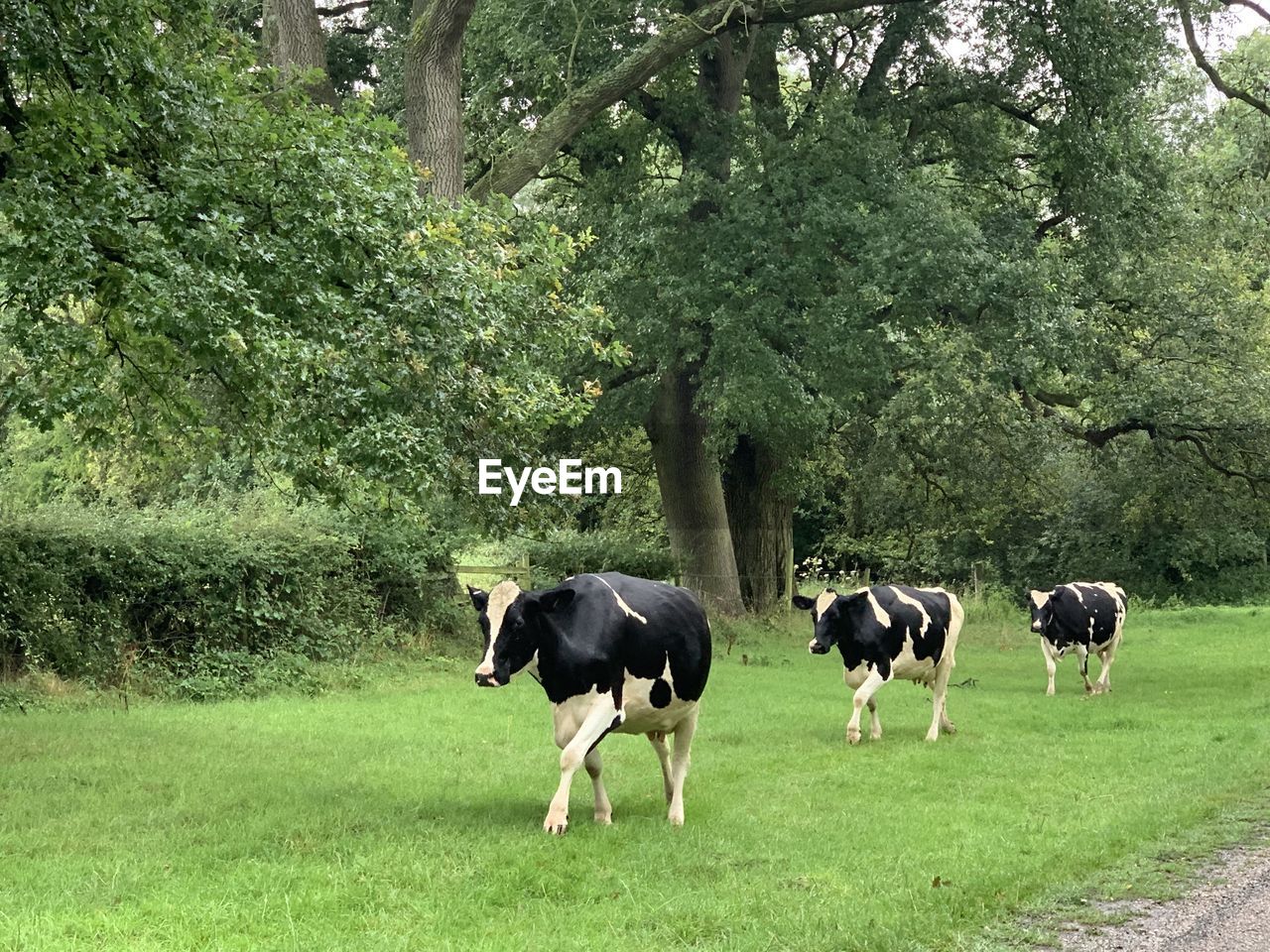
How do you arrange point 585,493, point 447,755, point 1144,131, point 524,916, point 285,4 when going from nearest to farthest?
point 524,916
point 447,755
point 285,4
point 1144,131
point 585,493

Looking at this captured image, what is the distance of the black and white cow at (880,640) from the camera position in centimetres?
1470

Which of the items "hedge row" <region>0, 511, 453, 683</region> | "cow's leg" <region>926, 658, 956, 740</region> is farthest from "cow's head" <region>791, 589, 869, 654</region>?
"hedge row" <region>0, 511, 453, 683</region>

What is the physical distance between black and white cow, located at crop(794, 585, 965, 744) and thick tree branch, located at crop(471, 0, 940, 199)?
9998mm

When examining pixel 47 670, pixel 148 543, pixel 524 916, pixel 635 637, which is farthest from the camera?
pixel 148 543

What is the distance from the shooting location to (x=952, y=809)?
1059 cm

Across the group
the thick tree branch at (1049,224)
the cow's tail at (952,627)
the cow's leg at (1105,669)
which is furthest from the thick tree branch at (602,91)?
the cow's leg at (1105,669)

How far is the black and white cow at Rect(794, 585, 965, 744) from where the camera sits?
14.7m

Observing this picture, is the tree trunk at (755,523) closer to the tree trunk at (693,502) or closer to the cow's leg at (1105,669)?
the tree trunk at (693,502)

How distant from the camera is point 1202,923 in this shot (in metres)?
7.23

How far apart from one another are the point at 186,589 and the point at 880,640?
9696mm

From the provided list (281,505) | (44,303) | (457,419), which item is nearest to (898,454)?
(281,505)

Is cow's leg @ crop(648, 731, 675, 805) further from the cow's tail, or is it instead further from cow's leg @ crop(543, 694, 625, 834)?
the cow's tail

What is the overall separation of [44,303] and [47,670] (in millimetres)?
8036

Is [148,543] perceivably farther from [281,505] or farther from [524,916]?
[524,916]
